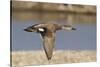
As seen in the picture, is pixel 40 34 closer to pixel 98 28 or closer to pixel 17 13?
pixel 17 13

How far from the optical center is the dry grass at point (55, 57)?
192cm

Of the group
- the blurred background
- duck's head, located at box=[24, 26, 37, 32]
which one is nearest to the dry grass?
the blurred background

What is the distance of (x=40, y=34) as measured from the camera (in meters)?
2.01

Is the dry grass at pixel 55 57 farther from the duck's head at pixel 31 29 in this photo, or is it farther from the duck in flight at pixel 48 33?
the duck's head at pixel 31 29

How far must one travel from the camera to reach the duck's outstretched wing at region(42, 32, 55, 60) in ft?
6.65

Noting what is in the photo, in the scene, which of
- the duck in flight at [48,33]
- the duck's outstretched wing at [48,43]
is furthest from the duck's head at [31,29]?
the duck's outstretched wing at [48,43]

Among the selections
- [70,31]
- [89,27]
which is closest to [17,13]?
[70,31]

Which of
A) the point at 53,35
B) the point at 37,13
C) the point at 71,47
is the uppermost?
the point at 37,13

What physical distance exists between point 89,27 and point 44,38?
0.51m

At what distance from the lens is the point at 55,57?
2059mm

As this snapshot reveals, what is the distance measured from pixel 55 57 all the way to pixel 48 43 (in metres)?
0.15

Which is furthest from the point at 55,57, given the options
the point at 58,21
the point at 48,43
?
the point at 58,21

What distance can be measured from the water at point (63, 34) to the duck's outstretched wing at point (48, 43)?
0.14ft

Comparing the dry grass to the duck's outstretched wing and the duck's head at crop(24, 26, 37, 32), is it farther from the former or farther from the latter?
the duck's head at crop(24, 26, 37, 32)
